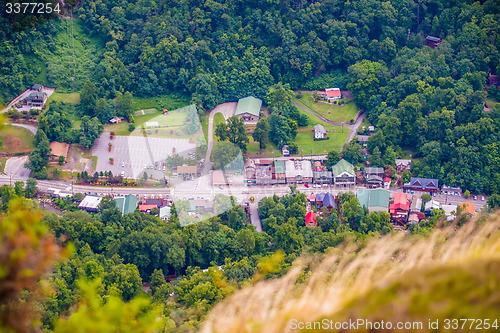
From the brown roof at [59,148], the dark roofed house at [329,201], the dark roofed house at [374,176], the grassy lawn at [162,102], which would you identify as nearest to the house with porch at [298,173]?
the dark roofed house at [329,201]

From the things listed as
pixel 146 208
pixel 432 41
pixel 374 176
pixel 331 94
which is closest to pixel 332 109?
pixel 331 94

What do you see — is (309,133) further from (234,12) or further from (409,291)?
(409,291)

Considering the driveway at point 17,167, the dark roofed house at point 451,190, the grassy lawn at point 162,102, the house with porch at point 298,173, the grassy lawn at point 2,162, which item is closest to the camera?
the dark roofed house at point 451,190

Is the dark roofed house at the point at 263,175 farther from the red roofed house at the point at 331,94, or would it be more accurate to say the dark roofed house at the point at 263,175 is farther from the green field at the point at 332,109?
the red roofed house at the point at 331,94

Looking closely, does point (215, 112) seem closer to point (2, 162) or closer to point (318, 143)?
point (318, 143)

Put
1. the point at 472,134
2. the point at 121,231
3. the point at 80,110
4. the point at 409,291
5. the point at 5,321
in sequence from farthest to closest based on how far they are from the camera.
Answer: the point at 80,110, the point at 472,134, the point at 121,231, the point at 409,291, the point at 5,321

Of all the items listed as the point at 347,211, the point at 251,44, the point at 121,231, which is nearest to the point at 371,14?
the point at 251,44

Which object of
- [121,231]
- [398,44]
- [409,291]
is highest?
[398,44]
